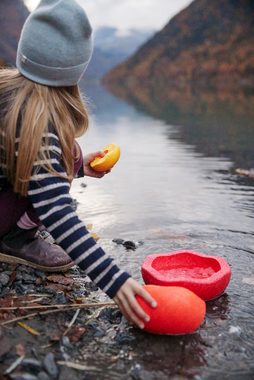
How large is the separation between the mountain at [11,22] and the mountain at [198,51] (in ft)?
98.9

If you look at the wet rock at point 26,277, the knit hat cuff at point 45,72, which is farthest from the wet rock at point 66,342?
the knit hat cuff at point 45,72

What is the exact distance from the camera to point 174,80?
87500mm

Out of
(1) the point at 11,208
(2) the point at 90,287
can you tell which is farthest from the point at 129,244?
(1) the point at 11,208

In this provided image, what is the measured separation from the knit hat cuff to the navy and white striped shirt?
13.6 inches

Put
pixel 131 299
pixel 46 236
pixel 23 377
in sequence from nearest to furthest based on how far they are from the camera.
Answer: pixel 23 377 < pixel 131 299 < pixel 46 236

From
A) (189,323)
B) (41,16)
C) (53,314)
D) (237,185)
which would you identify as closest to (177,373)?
(189,323)

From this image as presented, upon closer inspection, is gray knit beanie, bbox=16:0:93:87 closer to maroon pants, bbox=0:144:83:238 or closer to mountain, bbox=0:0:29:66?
maroon pants, bbox=0:144:83:238

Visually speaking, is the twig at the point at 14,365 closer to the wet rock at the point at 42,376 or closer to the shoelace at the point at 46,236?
the wet rock at the point at 42,376

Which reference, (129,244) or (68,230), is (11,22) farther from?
(68,230)

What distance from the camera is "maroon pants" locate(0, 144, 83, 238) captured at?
2906 millimetres

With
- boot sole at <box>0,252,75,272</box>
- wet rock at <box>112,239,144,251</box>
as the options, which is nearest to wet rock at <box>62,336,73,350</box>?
boot sole at <box>0,252,75,272</box>

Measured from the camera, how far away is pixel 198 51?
92.6 meters

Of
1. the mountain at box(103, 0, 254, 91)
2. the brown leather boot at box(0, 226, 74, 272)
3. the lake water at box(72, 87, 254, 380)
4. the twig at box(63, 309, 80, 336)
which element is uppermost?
the mountain at box(103, 0, 254, 91)

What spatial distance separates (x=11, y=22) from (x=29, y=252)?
158m
